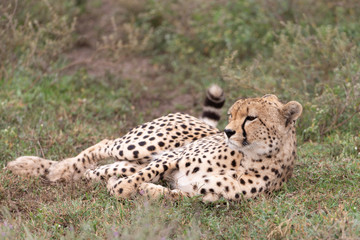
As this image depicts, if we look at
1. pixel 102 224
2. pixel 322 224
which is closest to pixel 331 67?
pixel 322 224

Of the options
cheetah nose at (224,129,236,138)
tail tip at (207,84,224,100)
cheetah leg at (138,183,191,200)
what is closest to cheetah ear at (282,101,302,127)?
cheetah nose at (224,129,236,138)

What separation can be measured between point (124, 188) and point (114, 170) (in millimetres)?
336

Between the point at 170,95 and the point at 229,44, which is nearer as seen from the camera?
the point at 170,95

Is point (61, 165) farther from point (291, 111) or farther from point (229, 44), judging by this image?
point (229, 44)

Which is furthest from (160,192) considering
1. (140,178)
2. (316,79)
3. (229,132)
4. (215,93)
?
(316,79)

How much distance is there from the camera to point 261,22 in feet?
21.5

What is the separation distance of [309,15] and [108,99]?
263 centimetres

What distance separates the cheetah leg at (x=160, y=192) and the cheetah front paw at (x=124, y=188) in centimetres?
9

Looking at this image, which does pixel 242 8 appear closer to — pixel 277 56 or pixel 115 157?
pixel 277 56

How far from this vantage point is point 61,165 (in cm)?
393

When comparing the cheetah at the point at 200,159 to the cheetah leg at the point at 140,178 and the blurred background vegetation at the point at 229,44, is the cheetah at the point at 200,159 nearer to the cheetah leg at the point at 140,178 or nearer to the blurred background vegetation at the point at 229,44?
the cheetah leg at the point at 140,178

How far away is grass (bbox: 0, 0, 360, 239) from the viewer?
2.91 metres

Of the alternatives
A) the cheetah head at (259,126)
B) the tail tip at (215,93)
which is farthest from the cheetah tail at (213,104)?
the cheetah head at (259,126)

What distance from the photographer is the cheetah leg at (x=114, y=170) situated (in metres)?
3.68
